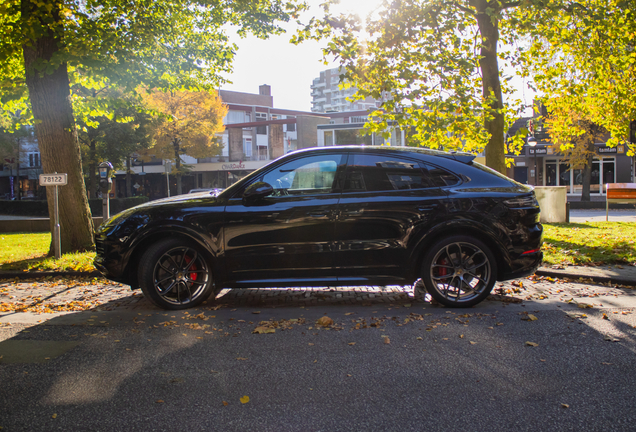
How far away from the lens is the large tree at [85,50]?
9.05m

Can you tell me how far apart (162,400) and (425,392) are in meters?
1.61

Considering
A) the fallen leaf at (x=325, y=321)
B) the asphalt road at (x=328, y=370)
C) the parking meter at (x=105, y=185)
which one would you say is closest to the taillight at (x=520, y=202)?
the asphalt road at (x=328, y=370)

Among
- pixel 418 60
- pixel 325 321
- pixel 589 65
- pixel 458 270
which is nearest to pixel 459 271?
pixel 458 270

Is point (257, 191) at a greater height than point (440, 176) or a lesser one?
lesser

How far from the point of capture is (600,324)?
4.51 m

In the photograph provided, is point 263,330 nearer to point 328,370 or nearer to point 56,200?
point 328,370

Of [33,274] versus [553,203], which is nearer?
[33,274]

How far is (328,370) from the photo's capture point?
3492 millimetres

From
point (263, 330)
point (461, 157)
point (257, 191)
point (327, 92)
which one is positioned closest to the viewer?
point (263, 330)

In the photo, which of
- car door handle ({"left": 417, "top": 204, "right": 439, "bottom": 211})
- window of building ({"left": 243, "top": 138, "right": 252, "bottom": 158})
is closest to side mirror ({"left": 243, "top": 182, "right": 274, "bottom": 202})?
car door handle ({"left": 417, "top": 204, "right": 439, "bottom": 211})

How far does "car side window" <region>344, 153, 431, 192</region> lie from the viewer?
5.25m

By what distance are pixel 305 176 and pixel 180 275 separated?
1695mm

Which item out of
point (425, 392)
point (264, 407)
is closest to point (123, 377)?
point (264, 407)

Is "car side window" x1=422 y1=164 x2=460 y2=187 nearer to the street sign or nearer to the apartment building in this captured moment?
the street sign
